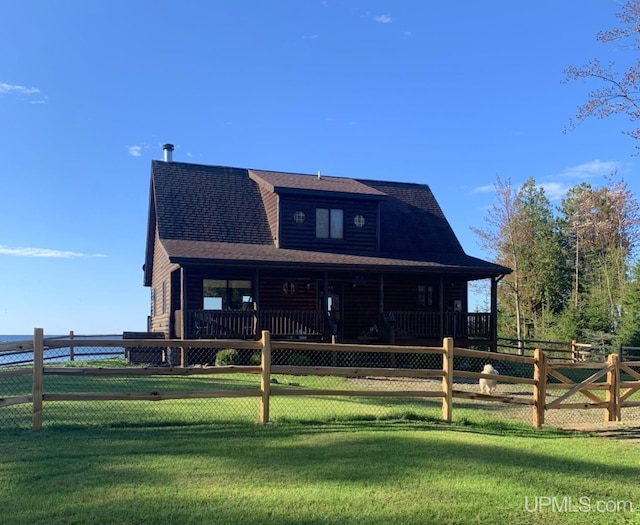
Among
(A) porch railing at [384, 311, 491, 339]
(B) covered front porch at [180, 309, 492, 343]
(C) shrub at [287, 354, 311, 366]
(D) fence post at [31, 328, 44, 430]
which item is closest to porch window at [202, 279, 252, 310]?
(B) covered front porch at [180, 309, 492, 343]

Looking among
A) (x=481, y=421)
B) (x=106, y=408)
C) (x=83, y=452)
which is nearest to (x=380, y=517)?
(x=83, y=452)

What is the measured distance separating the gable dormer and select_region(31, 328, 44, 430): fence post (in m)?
12.7

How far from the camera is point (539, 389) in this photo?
904 cm

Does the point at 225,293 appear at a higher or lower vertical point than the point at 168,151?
lower

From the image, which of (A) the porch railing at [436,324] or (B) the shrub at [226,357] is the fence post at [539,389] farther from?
(A) the porch railing at [436,324]

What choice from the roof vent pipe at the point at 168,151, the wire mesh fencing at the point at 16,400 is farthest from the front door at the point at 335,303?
the wire mesh fencing at the point at 16,400

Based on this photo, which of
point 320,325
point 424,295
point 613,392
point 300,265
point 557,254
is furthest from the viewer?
point 557,254

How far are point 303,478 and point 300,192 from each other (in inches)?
599

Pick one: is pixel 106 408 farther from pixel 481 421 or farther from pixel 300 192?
pixel 300 192

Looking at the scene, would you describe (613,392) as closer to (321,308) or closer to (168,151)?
(321,308)

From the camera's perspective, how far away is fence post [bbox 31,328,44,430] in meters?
7.37

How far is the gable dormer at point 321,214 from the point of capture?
2006cm

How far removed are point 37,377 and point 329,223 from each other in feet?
46.5

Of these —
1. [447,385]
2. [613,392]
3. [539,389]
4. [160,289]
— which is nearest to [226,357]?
[160,289]
